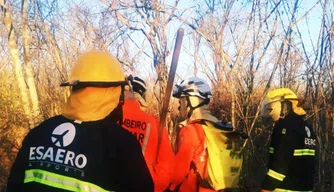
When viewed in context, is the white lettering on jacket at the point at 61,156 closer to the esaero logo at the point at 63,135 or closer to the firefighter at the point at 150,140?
the esaero logo at the point at 63,135

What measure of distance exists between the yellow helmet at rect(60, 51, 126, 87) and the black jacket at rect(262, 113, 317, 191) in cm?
188

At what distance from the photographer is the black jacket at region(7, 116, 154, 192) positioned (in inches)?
80.7

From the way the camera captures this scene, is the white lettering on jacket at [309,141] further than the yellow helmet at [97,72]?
Yes

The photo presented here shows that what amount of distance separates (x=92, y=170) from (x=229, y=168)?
75.5 inches

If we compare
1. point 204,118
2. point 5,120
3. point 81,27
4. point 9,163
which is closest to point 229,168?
point 204,118

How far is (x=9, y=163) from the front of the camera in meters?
9.75

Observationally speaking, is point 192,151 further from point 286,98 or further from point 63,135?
point 63,135

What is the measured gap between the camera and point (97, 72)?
222 cm

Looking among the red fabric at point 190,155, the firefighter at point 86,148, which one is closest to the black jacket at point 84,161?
the firefighter at point 86,148

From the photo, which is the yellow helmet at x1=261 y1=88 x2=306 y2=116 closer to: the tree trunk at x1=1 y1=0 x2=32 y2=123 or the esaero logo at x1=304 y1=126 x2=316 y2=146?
the esaero logo at x1=304 y1=126 x2=316 y2=146

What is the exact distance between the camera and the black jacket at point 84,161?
2.05 meters

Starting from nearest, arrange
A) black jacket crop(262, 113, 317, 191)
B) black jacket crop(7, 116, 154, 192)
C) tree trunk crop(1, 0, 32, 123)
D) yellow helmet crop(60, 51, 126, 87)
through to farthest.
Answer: black jacket crop(7, 116, 154, 192) < yellow helmet crop(60, 51, 126, 87) < black jacket crop(262, 113, 317, 191) < tree trunk crop(1, 0, 32, 123)

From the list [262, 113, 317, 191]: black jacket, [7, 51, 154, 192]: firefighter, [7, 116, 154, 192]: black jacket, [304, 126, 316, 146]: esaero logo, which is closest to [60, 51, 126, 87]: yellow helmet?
[7, 51, 154, 192]: firefighter

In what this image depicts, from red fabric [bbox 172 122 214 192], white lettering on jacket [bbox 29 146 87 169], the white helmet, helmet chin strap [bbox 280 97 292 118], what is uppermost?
the white helmet
